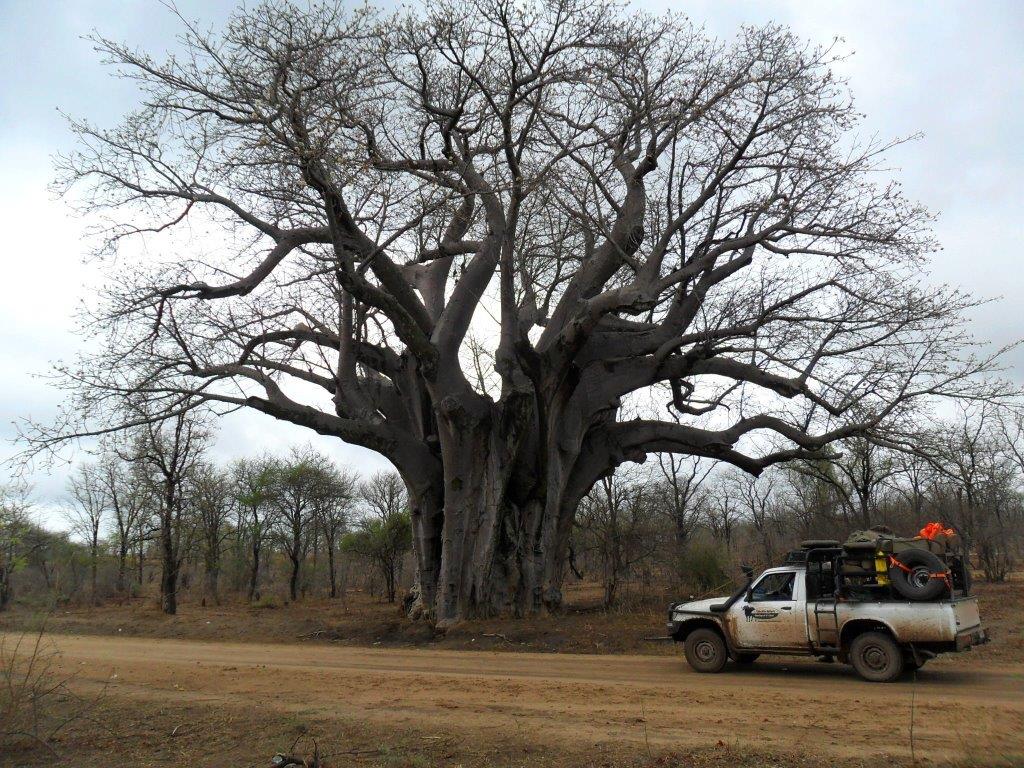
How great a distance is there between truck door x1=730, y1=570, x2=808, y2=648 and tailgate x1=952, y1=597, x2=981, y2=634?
178 cm

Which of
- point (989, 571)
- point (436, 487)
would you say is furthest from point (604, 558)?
point (989, 571)

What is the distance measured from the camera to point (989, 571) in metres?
22.5

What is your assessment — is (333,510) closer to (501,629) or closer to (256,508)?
(256,508)

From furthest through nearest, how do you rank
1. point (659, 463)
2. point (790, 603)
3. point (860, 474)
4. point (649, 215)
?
point (659, 463)
point (860, 474)
point (649, 215)
point (790, 603)

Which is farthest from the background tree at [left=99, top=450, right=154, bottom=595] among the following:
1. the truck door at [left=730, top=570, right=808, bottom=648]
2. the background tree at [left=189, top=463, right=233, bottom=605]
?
the truck door at [left=730, top=570, right=808, bottom=648]

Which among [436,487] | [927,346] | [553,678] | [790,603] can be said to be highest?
[927,346]

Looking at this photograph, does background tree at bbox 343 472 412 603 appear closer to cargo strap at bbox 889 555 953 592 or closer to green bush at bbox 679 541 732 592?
green bush at bbox 679 541 732 592

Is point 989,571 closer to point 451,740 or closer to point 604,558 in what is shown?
point 604,558

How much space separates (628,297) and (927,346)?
19.1 feet

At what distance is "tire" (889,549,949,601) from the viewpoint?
31.4ft

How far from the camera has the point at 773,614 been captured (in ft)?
34.7

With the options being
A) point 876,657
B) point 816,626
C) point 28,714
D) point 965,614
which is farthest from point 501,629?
point 28,714

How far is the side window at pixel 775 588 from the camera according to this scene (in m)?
10.6

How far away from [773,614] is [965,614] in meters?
2.33
